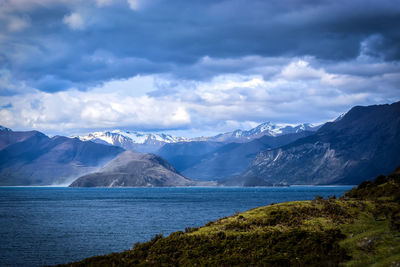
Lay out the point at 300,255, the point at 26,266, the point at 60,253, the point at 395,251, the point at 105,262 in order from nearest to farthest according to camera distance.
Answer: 1. the point at 395,251
2. the point at 300,255
3. the point at 105,262
4. the point at 26,266
5. the point at 60,253

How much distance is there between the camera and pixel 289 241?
119 ft

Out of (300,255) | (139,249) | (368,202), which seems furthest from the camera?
(368,202)

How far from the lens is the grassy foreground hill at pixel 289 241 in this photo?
32.7 m

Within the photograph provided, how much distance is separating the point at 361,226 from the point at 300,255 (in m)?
8.49

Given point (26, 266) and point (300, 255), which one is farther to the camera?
point (26, 266)

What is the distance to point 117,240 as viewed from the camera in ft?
237

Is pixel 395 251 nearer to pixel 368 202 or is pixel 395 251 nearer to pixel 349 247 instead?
pixel 349 247

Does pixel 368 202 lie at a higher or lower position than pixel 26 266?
higher

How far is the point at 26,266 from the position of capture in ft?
175

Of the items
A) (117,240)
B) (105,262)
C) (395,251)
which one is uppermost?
(395,251)

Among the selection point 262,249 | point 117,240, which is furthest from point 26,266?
point 262,249

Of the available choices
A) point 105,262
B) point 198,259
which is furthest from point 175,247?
point 105,262

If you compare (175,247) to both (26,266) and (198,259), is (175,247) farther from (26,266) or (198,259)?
(26,266)

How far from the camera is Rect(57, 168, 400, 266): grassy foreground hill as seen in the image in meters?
32.7
